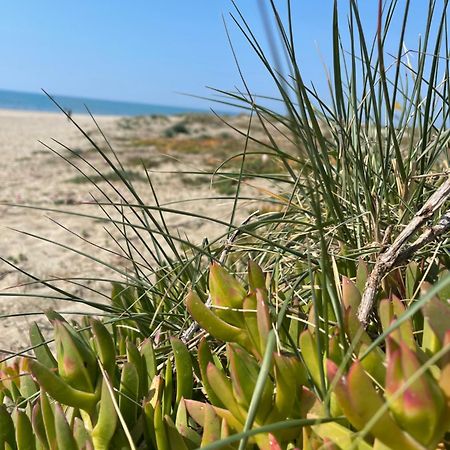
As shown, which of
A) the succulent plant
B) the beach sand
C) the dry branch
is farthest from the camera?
the beach sand

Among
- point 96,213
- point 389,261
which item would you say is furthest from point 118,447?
point 96,213

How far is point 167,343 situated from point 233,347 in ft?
1.44

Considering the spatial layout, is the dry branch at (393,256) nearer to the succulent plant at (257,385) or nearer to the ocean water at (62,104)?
the succulent plant at (257,385)

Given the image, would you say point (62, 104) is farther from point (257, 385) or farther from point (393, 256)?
point (257, 385)

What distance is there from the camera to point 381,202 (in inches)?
49.3

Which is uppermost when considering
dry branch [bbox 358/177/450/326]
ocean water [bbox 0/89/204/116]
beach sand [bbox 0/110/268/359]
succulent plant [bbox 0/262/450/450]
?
dry branch [bbox 358/177/450/326]

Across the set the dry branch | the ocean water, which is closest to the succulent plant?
the dry branch

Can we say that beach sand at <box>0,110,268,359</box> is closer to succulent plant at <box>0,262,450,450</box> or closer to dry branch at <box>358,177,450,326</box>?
succulent plant at <box>0,262,450,450</box>

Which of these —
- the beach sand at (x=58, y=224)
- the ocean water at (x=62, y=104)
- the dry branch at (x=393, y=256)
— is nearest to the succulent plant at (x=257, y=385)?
the dry branch at (x=393, y=256)

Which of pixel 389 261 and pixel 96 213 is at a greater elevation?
pixel 389 261

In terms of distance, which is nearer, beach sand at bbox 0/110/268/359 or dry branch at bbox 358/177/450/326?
dry branch at bbox 358/177/450/326

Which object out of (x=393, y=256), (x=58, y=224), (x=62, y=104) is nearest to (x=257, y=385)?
(x=393, y=256)

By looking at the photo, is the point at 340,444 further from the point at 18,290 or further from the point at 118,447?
the point at 18,290

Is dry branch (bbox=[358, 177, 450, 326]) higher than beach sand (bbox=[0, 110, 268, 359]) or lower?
higher
